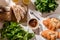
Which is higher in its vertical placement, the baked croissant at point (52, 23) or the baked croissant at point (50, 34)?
the baked croissant at point (52, 23)

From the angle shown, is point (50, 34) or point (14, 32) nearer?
point (14, 32)

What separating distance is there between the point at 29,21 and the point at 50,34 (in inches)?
7.0

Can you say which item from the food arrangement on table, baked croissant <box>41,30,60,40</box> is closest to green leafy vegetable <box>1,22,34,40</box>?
the food arrangement on table

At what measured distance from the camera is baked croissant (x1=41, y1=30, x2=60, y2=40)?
1.59 meters

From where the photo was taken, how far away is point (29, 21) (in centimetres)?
157

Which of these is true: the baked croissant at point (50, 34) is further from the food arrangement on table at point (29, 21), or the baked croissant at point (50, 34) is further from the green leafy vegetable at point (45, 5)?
the green leafy vegetable at point (45, 5)

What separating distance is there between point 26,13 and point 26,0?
0.09m

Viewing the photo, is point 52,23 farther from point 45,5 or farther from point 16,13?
point 16,13

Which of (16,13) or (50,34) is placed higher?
(16,13)

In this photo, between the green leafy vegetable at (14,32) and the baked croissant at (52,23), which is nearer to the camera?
the green leafy vegetable at (14,32)

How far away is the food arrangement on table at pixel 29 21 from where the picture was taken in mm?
1492

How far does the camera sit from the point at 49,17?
63.8 inches

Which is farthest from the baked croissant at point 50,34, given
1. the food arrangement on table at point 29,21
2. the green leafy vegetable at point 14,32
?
the green leafy vegetable at point 14,32

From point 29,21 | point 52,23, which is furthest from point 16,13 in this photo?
point 52,23
